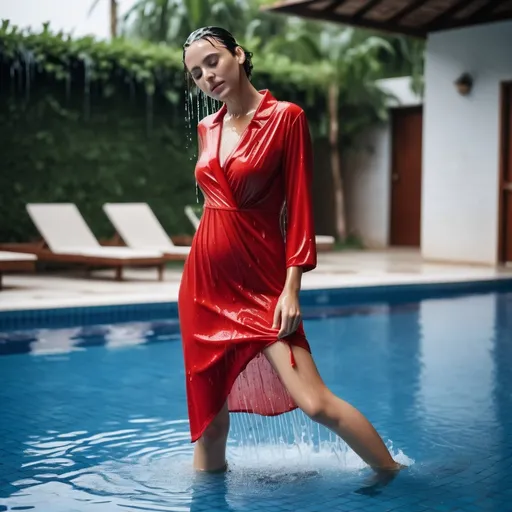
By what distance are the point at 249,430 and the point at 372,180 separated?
1240 centimetres

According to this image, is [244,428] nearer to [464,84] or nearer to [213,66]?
[213,66]

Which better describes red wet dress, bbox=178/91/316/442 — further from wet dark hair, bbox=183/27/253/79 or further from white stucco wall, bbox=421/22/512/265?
white stucco wall, bbox=421/22/512/265

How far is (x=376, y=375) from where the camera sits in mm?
5492

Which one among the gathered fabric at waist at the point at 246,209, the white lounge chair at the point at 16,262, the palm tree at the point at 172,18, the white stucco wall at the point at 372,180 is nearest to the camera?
the gathered fabric at waist at the point at 246,209

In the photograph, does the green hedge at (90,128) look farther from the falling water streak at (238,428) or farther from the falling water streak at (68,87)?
the falling water streak at (238,428)

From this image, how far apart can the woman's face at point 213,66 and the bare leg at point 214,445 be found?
3.41ft

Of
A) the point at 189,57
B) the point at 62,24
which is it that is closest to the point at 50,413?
the point at 189,57

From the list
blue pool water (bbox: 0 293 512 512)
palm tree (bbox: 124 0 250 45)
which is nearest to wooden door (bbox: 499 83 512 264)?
blue pool water (bbox: 0 293 512 512)

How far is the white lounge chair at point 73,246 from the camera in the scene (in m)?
9.43

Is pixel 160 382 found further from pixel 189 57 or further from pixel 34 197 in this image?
pixel 34 197

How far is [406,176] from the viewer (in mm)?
15930

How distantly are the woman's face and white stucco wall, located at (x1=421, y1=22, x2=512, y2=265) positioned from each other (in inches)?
388

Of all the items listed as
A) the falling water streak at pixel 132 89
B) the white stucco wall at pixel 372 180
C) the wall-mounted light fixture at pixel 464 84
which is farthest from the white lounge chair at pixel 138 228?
the white stucco wall at pixel 372 180

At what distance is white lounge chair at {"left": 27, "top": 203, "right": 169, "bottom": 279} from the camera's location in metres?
9.43
